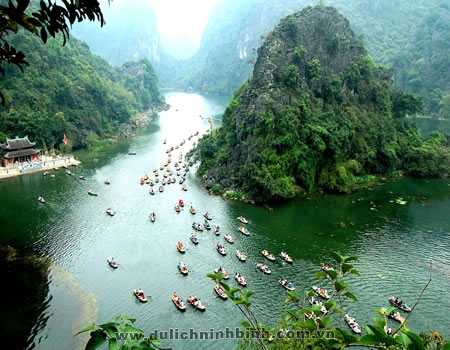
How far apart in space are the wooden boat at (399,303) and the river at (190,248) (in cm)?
67

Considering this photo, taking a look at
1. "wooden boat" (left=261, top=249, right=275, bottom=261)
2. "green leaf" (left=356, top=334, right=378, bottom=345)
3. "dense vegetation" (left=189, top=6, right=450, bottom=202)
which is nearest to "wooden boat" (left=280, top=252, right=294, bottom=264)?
"wooden boat" (left=261, top=249, right=275, bottom=261)

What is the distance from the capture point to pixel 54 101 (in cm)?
7862

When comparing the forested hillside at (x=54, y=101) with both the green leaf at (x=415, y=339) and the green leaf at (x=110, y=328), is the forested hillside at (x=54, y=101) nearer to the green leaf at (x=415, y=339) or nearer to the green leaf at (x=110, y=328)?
the green leaf at (x=110, y=328)

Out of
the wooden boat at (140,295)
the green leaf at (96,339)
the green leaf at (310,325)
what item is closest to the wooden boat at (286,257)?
the wooden boat at (140,295)

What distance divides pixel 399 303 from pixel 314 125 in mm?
30023

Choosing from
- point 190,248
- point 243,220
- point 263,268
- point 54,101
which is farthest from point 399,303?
point 54,101

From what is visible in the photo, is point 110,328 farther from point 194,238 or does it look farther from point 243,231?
point 243,231

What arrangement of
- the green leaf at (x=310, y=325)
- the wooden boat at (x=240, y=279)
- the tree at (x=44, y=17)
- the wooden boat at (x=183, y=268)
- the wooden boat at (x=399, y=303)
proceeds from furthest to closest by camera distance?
the wooden boat at (x=183, y=268) → the wooden boat at (x=240, y=279) → the wooden boat at (x=399, y=303) → the tree at (x=44, y=17) → the green leaf at (x=310, y=325)

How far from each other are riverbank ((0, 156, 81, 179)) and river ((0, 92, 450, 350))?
2070 mm

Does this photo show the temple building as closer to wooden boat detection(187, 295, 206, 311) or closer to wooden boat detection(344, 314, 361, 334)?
wooden boat detection(187, 295, 206, 311)

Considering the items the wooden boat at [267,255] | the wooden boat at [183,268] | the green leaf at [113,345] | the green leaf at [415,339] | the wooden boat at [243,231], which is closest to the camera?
the green leaf at [415,339]

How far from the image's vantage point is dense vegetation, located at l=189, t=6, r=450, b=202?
53688 mm

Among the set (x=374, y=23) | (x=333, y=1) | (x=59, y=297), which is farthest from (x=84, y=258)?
(x=333, y=1)

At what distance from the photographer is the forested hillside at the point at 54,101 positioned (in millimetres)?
68188
